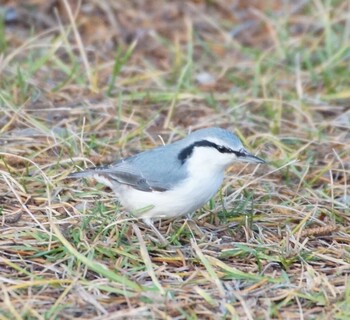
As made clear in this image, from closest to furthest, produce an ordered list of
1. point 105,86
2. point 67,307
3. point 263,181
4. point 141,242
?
point 67,307 < point 141,242 < point 263,181 < point 105,86

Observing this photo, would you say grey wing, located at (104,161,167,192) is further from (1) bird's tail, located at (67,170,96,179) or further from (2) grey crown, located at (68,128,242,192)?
(1) bird's tail, located at (67,170,96,179)

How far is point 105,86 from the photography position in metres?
7.29

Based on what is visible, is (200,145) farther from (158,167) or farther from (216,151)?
(158,167)

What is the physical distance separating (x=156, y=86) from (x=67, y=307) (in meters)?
3.56

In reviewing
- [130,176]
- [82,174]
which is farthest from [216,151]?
[82,174]

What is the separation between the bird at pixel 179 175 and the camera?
4.84 metres

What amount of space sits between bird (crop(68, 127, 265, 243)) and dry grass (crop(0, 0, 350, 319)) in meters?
0.18

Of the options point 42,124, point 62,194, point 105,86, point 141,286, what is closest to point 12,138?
point 42,124

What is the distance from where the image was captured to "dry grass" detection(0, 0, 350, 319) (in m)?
4.29

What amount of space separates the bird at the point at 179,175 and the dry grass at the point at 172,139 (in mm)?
181

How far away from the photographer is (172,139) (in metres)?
6.45

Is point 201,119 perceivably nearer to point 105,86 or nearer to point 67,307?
point 105,86

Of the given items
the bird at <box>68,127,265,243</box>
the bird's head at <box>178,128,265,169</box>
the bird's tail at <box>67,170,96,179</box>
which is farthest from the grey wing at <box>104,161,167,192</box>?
the bird's head at <box>178,128,265,169</box>

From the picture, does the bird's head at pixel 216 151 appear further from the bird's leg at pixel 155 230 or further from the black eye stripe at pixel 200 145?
the bird's leg at pixel 155 230
